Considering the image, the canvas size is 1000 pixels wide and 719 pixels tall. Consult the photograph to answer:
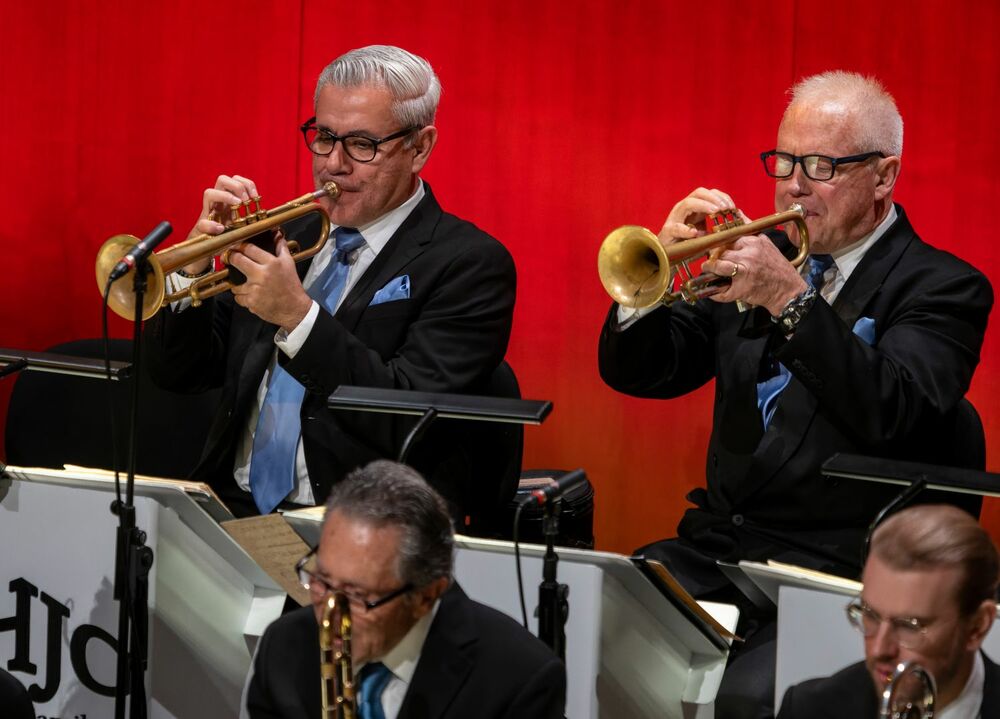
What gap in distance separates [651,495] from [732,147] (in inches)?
45.1

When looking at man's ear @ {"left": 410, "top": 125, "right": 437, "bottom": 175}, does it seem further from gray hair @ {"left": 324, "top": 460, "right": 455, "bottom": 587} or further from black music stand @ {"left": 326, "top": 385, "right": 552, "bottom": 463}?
gray hair @ {"left": 324, "top": 460, "right": 455, "bottom": 587}

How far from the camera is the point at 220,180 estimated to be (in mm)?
3365

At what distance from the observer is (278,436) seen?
11.3ft

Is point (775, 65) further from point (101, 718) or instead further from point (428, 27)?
point (101, 718)

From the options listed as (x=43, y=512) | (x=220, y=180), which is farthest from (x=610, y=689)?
(x=220, y=180)

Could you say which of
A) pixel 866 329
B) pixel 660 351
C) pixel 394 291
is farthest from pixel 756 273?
pixel 394 291

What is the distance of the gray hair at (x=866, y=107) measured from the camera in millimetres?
3312

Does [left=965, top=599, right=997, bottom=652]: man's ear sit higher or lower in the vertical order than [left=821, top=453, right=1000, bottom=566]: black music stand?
lower

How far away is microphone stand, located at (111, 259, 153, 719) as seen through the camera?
9.00ft

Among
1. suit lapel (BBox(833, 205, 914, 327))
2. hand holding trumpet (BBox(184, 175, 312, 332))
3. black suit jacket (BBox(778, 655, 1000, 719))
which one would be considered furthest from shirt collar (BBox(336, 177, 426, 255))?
black suit jacket (BBox(778, 655, 1000, 719))

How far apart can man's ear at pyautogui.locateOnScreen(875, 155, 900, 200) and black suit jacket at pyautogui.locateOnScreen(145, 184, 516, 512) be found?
0.89 m

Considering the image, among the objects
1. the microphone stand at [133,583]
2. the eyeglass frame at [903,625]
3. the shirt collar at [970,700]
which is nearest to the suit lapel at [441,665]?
the eyeglass frame at [903,625]

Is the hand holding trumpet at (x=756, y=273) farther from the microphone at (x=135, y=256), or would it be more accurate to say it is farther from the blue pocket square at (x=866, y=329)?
the microphone at (x=135, y=256)

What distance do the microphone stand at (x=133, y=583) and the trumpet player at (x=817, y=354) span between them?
3.74ft
